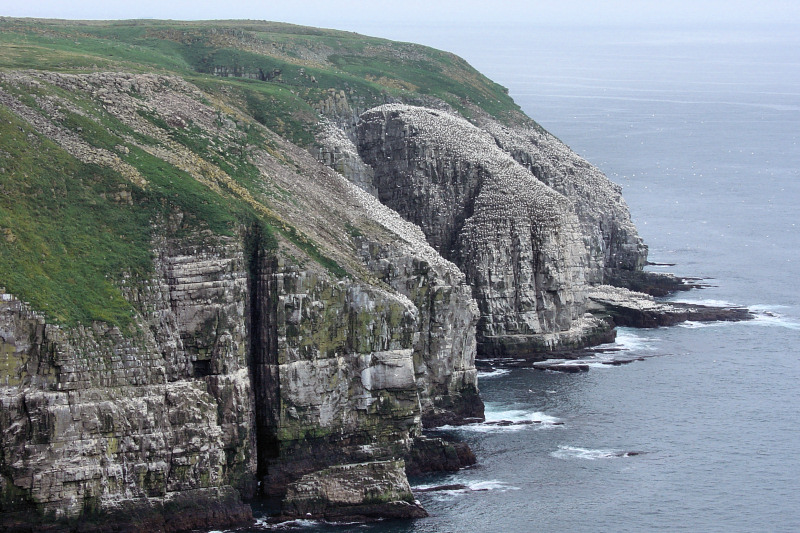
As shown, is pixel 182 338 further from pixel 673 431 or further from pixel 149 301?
pixel 673 431

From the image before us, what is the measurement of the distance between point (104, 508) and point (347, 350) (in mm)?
21342

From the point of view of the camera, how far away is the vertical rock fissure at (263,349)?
9862 cm

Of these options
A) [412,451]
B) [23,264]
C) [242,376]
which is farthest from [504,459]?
[23,264]

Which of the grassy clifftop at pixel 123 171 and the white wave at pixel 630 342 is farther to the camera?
the white wave at pixel 630 342

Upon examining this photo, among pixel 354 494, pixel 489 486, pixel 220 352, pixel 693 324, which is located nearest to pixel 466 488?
pixel 489 486

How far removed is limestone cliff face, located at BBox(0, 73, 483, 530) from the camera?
86.6 meters

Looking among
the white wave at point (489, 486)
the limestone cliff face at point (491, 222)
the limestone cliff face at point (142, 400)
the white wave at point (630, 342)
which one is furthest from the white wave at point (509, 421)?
the white wave at point (630, 342)

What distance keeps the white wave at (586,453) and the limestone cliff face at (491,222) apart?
33.2 metres

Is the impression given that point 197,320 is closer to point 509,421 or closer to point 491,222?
point 509,421

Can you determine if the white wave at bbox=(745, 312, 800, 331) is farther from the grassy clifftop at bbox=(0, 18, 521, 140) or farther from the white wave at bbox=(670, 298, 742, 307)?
the grassy clifftop at bbox=(0, 18, 521, 140)

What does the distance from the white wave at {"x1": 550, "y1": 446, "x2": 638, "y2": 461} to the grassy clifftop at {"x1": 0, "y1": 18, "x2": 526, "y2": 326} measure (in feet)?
69.7

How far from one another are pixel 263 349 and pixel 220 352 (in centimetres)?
509

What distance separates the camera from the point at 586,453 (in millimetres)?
110312

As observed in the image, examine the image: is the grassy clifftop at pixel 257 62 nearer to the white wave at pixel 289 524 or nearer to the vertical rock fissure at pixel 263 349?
the vertical rock fissure at pixel 263 349
